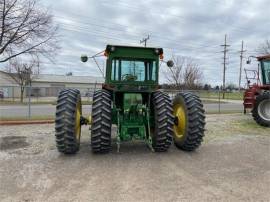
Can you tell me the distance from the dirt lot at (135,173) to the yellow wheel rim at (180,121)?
0.43 meters

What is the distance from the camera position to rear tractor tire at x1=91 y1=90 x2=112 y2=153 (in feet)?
23.3

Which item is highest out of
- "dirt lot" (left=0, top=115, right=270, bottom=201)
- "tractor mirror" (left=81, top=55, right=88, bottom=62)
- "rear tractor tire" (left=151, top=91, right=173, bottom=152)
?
"tractor mirror" (left=81, top=55, right=88, bottom=62)

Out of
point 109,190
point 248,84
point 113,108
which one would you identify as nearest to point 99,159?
point 113,108

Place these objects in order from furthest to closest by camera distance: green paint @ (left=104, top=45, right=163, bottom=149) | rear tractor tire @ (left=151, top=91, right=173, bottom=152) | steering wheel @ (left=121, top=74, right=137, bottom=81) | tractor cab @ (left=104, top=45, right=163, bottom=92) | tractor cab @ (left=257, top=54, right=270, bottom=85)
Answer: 1. tractor cab @ (left=257, top=54, right=270, bottom=85)
2. steering wheel @ (left=121, top=74, right=137, bottom=81)
3. tractor cab @ (left=104, top=45, right=163, bottom=92)
4. green paint @ (left=104, top=45, right=163, bottom=149)
5. rear tractor tire @ (left=151, top=91, right=173, bottom=152)

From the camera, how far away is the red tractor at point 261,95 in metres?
12.8

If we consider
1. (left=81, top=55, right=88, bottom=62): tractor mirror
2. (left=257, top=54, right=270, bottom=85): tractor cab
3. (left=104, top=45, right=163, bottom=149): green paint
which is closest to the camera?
(left=104, top=45, right=163, bottom=149): green paint

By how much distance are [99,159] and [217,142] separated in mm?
3841

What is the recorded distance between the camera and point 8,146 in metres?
8.32

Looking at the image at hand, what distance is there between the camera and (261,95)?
13031mm

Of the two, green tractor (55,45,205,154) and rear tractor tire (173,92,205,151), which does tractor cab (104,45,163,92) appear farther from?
rear tractor tire (173,92,205,151)

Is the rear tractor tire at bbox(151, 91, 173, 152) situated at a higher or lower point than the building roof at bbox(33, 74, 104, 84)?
lower

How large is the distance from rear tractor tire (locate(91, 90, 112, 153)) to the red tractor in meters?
7.76

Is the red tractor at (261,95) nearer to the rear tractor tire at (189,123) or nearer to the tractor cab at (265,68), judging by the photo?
the tractor cab at (265,68)

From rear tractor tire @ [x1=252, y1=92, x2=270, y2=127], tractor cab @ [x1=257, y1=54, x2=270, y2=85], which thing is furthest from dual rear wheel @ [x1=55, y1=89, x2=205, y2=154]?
tractor cab @ [x1=257, y1=54, x2=270, y2=85]
